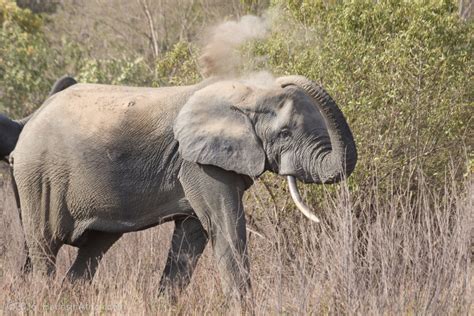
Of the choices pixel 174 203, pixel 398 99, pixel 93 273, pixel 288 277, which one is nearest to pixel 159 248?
pixel 93 273

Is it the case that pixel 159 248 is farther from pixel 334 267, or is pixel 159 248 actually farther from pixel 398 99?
pixel 334 267

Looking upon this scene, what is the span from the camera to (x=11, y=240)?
1131 centimetres

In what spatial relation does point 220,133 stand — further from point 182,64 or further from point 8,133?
point 182,64

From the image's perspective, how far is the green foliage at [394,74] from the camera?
36.3 ft

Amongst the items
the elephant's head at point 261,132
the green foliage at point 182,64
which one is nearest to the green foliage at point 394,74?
the green foliage at point 182,64

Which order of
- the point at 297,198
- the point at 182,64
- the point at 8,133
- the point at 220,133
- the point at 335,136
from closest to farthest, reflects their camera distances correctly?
the point at 335,136 → the point at 297,198 → the point at 220,133 → the point at 8,133 → the point at 182,64

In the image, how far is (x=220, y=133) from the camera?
897 cm

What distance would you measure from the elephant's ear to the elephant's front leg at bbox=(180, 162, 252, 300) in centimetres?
13

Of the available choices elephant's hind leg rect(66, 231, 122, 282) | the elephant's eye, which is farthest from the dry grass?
elephant's hind leg rect(66, 231, 122, 282)

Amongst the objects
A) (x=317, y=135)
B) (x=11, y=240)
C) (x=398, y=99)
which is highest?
(x=317, y=135)

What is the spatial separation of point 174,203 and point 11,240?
260 cm

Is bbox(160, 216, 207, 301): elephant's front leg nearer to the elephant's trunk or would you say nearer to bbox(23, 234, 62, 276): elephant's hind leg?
bbox(23, 234, 62, 276): elephant's hind leg

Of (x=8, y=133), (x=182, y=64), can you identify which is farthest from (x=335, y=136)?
(x=182, y=64)

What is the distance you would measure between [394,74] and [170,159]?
8.77 ft
